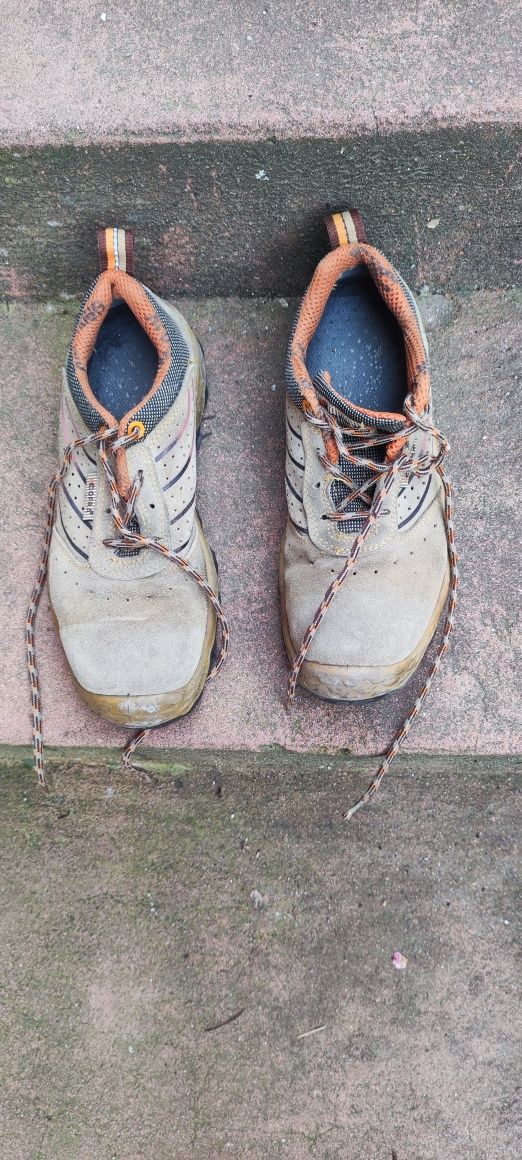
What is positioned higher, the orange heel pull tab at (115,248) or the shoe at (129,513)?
the orange heel pull tab at (115,248)

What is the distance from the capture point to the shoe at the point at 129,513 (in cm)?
107

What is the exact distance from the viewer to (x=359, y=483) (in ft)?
3.58

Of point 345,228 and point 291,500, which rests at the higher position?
point 345,228

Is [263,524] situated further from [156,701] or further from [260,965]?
[260,965]

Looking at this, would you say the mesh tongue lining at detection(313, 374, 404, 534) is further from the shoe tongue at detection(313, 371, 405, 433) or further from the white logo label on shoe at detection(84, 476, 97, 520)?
the white logo label on shoe at detection(84, 476, 97, 520)

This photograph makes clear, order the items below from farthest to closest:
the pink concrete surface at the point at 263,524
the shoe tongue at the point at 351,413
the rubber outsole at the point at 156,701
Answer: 1. the pink concrete surface at the point at 263,524
2. the rubber outsole at the point at 156,701
3. the shoe tongue at the point at 351,413

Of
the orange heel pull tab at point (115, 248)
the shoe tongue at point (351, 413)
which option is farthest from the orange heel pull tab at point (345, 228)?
the orange heel pull tab at point (115, 248)

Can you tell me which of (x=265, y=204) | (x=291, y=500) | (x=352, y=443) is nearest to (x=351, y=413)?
(x=352, y=443)

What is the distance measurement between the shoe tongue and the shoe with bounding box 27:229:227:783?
222mm

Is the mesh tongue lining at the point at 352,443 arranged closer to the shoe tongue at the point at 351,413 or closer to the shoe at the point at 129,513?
the shoe tongue at the point at 351,413

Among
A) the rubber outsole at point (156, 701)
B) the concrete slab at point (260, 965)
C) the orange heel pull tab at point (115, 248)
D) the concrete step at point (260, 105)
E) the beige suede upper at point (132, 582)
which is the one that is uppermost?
the concrete step at point (260, 105)

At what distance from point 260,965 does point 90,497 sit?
867mm

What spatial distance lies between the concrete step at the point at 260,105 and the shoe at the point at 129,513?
0.13 m

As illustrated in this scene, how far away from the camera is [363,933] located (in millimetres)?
1222
